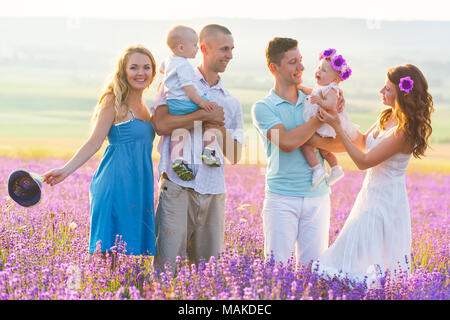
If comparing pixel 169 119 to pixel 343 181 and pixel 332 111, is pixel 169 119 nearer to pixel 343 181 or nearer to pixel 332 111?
pixel 332 111

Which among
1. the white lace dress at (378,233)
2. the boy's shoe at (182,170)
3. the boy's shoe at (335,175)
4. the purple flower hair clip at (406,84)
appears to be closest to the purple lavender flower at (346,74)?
the purple flower hair clip at (406,84)

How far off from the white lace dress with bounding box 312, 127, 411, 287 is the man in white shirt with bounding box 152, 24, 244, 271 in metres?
1.01

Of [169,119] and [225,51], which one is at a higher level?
[225,51]

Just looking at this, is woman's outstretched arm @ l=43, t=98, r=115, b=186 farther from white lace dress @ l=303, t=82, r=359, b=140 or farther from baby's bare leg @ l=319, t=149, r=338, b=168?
baby's bare leg @ l=319, t=149, r=338, b=168

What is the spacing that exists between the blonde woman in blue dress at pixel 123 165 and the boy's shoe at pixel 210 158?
18.8 inches

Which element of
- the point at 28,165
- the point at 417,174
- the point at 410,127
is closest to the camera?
the point at 410,127

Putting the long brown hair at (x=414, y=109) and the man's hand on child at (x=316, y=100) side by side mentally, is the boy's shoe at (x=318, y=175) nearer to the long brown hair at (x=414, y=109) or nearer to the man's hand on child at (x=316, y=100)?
the man's hand on child at (x=316, y=100)

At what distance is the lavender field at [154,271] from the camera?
12.7 feet

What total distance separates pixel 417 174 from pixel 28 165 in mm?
9132

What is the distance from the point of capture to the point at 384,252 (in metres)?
4.79

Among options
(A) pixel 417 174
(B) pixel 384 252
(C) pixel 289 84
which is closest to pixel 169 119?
(C) pixel 289 84

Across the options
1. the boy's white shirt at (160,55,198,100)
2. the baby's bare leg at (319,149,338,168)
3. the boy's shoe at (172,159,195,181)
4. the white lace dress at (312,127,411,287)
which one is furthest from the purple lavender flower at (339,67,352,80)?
the boy's shoe at (172,159,195,181)

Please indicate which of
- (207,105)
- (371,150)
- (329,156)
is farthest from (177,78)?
(371,150)

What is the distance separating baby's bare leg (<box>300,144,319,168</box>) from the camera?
4.73 m
